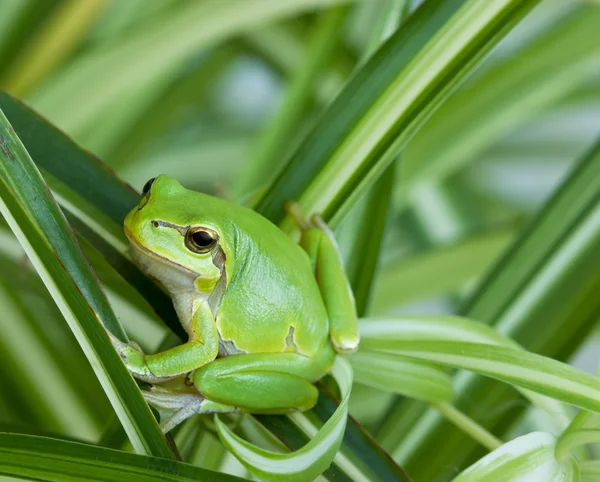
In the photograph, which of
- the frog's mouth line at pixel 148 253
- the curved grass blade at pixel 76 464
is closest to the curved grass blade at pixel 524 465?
the curved grass blade at pixel 76 464

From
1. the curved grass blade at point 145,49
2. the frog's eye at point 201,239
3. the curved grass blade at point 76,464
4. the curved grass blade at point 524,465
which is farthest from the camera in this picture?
the curved grass blade at point 145,49

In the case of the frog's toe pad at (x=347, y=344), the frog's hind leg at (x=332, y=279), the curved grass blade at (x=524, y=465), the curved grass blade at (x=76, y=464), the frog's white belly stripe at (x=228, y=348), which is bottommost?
the frog's white belly stripe at (x=228, y=348)

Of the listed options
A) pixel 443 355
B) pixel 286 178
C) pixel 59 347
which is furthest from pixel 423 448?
pixel 59 347

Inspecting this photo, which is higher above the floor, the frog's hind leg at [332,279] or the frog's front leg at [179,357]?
the frog's hind leg at [332,279]

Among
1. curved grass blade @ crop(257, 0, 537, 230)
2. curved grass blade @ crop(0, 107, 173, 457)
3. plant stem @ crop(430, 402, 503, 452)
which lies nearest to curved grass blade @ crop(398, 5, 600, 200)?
curved grass blade @ crop(257, 0, 537, 230)

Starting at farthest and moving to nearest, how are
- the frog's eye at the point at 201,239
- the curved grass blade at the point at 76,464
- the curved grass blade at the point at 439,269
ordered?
the curved grass blade at the point at 439,269, the frog's eye at the point at 201,239, the curved grass blade at the point at 76,464

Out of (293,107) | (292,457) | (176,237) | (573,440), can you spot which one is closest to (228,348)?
(176,237)

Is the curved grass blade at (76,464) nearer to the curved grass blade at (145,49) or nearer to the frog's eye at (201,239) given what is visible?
the frog's eye at (201,239)
